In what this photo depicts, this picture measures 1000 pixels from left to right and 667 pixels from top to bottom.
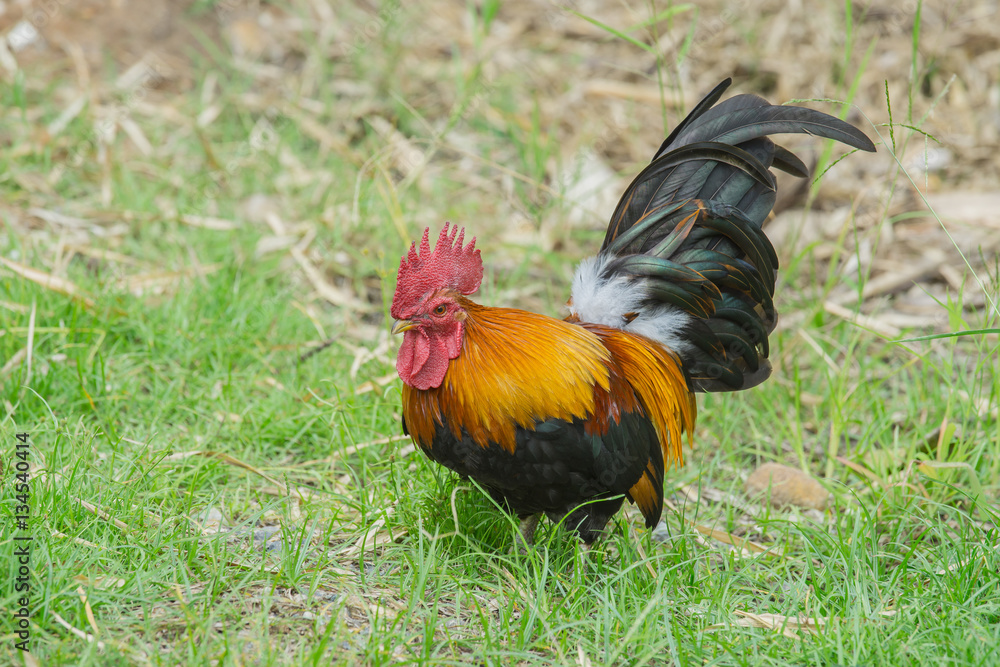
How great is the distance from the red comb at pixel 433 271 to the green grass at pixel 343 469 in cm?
84

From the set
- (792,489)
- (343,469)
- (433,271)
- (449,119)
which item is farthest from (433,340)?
(449,119)

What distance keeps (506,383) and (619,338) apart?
67 centimetres

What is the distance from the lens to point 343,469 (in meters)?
3.64

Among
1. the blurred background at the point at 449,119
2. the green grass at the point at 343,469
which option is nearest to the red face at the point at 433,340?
the green grass at the point at 343,469

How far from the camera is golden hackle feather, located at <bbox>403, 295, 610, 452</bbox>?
269 centimetres

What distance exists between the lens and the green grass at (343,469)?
8.13 ft

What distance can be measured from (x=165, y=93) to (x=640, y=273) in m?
5.18

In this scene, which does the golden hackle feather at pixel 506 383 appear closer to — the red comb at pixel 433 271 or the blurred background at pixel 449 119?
the red comb at pixel 433 271

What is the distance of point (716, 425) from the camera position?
4258mm

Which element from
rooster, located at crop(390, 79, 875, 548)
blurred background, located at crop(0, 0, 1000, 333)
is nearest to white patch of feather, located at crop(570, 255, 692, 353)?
rooster, located at crop(390, 79, 875, 548)

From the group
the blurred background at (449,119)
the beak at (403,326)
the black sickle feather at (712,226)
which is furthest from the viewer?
the blurred background at (449,119)

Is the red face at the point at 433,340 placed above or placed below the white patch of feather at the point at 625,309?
below

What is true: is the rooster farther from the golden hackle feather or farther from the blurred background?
the blurred background

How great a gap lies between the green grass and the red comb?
843 mm
